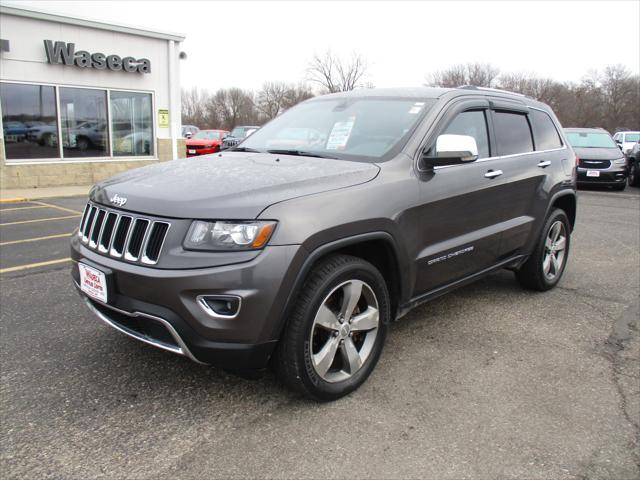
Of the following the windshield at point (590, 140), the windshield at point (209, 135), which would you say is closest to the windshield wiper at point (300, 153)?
the windshield at point (590, 140)

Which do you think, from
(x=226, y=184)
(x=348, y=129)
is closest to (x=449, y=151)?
(x=348, y=129)

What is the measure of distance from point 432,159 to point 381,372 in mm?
1364

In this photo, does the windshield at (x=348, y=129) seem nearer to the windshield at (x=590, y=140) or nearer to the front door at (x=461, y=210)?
the front door at (x=461, y=210)

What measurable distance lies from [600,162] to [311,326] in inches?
563

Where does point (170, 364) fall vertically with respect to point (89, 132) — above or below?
below

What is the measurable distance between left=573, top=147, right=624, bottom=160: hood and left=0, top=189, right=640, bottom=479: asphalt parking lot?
11.7m

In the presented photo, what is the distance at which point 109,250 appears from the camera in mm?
2795

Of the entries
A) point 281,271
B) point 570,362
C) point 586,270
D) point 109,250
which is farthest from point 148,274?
point 586,270

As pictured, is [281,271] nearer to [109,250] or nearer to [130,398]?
[109,250]

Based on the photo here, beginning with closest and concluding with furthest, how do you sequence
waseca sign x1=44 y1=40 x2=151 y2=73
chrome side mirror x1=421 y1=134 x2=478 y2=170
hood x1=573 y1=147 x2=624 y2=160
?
1. chrome side mirror x1=421 y1=134 x2=478 y2=170
2. waseca sign x1=44 y1=40 x2=151 y2=73
3. hood x1=573 y1=147 x2=624 y2=160

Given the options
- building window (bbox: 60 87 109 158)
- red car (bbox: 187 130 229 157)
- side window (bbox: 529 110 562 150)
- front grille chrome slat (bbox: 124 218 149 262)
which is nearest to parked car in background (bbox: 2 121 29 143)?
building window (bbox: 60 87 109 158)

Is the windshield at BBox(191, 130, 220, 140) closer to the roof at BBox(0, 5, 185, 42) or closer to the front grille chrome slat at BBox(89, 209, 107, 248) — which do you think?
the roof at BBox(0, 5, 185, 42)

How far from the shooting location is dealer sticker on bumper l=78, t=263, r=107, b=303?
8.94ft

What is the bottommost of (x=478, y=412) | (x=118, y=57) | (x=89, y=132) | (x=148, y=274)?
(x=478, y=412)
